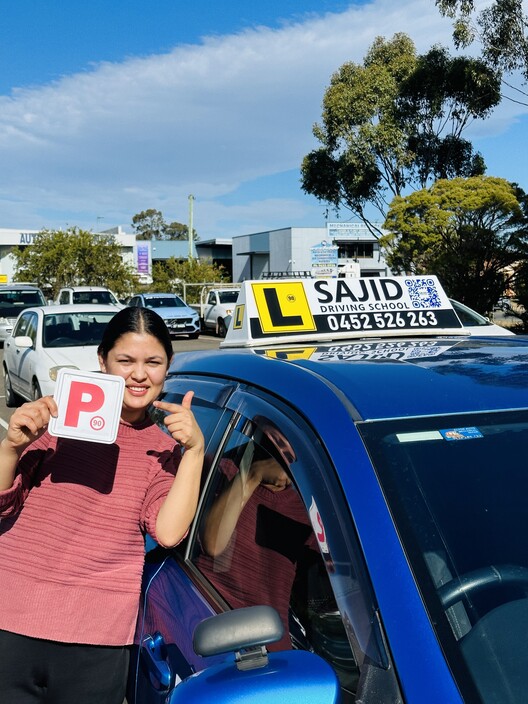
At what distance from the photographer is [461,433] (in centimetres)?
172

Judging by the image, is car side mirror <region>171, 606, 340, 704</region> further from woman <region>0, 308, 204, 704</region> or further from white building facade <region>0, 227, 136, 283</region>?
white building facade <region>0, 227, 136, 283</region>

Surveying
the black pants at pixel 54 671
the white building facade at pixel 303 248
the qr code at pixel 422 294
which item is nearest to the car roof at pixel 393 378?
the black pants at pixel 54 671

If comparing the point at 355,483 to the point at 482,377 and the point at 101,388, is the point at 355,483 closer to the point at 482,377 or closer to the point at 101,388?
the point at 482,377

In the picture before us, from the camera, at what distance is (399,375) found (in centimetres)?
196

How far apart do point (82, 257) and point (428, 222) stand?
21.1 meters

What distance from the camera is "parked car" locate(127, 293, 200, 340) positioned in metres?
27.1

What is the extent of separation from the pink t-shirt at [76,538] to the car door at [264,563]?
0.51ft

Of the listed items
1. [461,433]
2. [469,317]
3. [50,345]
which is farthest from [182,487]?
[469,317]

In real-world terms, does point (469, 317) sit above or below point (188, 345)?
above

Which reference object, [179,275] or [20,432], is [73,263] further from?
[20,432]

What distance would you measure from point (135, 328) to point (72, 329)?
9.48 m

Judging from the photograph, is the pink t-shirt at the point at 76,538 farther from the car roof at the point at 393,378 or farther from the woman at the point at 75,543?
the car roof at the point at 393,378

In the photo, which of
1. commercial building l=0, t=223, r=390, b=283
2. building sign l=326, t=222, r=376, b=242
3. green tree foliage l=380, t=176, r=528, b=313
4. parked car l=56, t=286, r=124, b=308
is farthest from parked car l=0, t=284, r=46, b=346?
building sign l=326, t=222, r=376, b=242

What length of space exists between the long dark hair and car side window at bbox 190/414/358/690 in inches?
14.5
